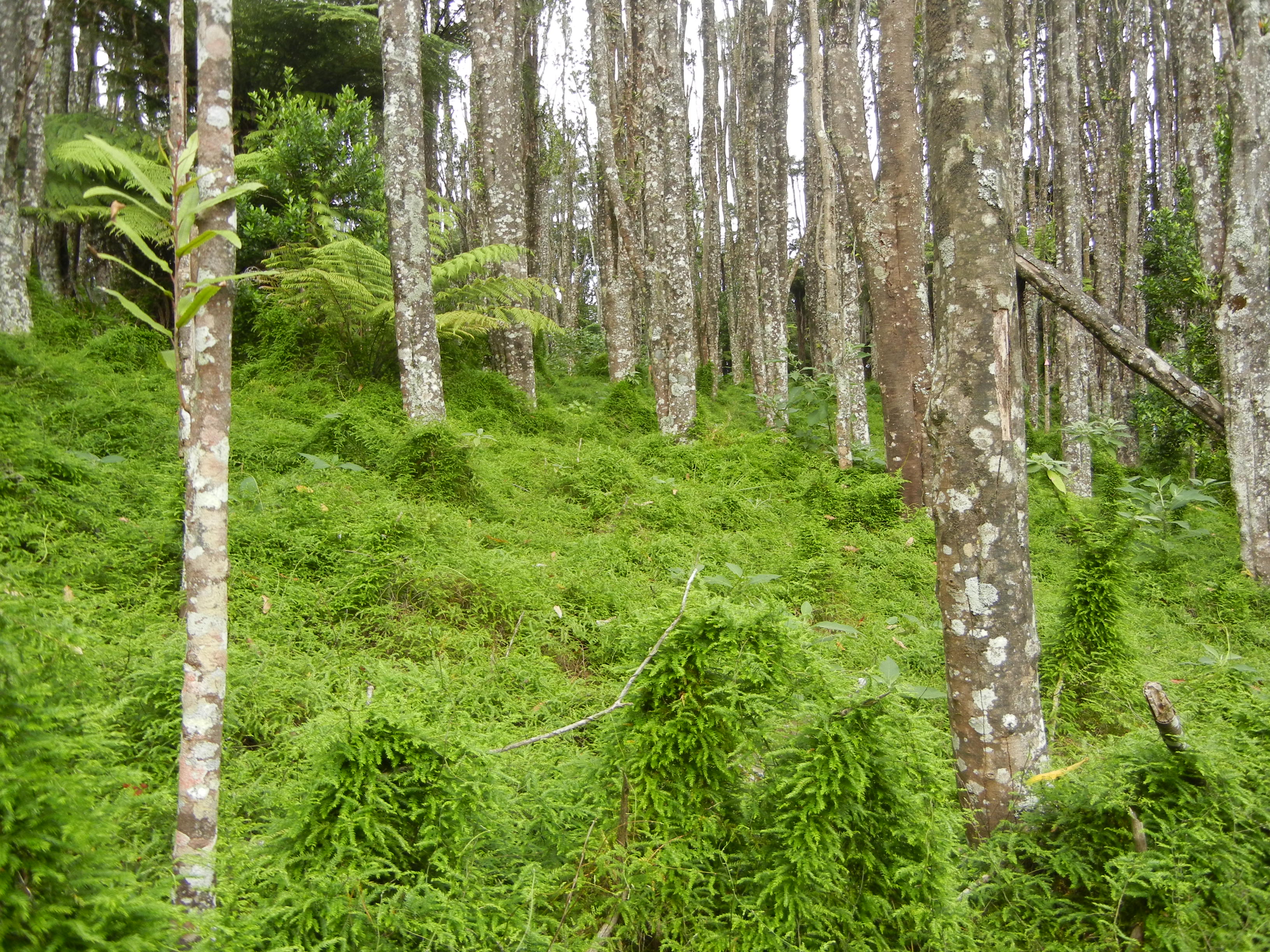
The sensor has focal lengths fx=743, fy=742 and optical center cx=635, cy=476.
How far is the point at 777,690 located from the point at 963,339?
4.93ft

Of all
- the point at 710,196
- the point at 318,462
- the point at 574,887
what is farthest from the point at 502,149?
the point at 710,196

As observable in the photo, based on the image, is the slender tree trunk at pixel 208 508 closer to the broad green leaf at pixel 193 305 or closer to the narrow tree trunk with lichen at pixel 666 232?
the broad green leaf at pixel 193 305

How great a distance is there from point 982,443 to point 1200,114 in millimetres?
8052

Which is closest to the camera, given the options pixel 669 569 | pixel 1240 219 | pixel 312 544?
pixel 312 544

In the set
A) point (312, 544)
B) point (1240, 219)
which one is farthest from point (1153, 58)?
point (312, 544)

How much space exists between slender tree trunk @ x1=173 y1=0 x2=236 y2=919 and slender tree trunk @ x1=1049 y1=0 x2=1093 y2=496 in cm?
1190

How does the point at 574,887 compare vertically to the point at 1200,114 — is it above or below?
below

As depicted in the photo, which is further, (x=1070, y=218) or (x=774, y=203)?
(x=774, y=203)

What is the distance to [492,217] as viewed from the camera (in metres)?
9.91

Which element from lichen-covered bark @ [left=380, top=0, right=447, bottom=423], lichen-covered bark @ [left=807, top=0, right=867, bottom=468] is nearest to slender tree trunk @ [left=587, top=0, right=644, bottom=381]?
lichen-covered bark @ [left=807, top=0, right=867, bottom=468]

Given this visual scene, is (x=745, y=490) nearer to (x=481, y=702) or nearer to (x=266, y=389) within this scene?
(x=481, y=702)

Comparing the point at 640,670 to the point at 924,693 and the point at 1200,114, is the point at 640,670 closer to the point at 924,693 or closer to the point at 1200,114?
the point at 924,693

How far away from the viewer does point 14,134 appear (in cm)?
749

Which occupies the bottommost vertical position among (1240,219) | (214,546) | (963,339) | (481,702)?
(481,702)
